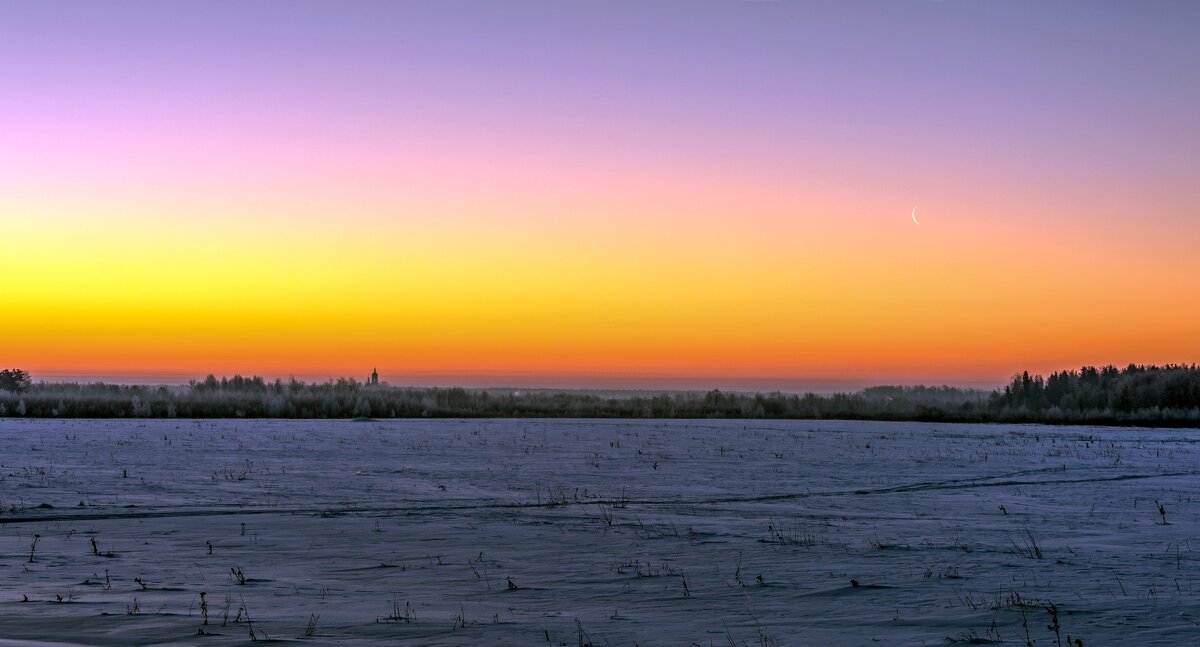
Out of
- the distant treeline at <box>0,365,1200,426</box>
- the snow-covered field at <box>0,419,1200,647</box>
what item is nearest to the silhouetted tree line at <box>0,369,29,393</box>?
the distant treeline at <box>0,365,1200,426</box>

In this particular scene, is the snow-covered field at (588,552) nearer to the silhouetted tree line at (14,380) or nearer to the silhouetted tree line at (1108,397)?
the silhouetted tree line at (1108,397)

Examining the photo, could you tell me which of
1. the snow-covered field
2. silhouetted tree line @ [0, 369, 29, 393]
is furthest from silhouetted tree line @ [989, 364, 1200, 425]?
silhouetted tree line @ [0, 369, 29, 393]

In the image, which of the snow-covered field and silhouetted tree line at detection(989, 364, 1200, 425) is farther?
silhouetted tree line at detection(989, 364, 1200, 425)

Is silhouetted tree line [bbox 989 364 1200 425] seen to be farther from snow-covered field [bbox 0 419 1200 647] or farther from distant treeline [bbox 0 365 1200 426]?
snow-covered field [bbox 0 419 1200 647]

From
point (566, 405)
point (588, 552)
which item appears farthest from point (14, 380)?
point (588, 552)

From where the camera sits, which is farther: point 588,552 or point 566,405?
point 566,405

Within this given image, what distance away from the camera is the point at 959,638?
774cm

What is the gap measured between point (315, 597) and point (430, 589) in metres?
1.13

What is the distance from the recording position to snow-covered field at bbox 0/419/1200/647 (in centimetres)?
825

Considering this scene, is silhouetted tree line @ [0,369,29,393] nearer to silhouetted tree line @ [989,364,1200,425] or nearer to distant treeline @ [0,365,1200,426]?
distant treeline @ [0,365,1200,426]

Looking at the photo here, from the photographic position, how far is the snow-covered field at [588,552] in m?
8.25

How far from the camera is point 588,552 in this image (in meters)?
12.7

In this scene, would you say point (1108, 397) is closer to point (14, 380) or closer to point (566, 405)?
point (566, 405)

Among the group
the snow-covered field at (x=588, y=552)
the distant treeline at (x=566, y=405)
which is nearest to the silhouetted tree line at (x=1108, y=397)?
the distant treeline at (x=566, y=405)
